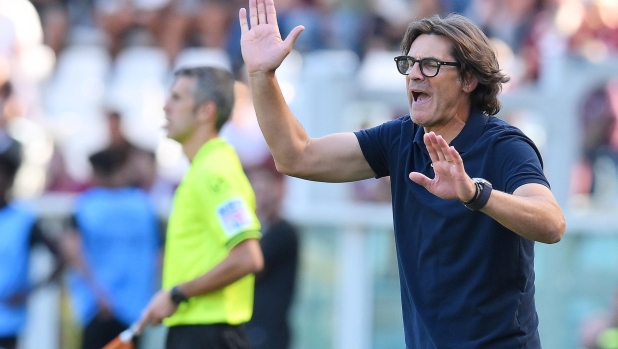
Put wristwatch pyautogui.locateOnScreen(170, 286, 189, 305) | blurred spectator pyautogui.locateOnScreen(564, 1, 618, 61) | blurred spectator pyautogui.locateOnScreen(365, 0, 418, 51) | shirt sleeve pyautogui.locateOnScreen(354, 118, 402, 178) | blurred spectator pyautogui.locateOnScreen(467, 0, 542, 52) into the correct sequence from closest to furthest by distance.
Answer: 1. shirt sleeve pyautogui.locateOnScreen(354, 118, 402, 178)
2. wristwatch pyautogui.locateOnScreen(170, 286, 189, 305)
3. blurred spectator pyautogui.locateOnScreen(564, 1, 618, 61)
4. blurred spectator pyautogui.locateOnScreen(467, 0, 542, 52)
5. blurred spectator pyautogui.locateOnScreen(365, 0, 418, 51)

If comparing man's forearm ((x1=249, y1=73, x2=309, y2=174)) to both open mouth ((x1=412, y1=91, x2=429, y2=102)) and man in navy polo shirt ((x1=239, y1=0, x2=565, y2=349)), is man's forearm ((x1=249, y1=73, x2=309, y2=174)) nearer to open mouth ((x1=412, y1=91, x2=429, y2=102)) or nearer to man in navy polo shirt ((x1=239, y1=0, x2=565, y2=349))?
man in navy polo shirt ((x1=239, y1=0, x2=565, y2=349))

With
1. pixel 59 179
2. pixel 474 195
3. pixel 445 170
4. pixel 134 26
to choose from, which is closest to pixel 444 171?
pixel 445 170

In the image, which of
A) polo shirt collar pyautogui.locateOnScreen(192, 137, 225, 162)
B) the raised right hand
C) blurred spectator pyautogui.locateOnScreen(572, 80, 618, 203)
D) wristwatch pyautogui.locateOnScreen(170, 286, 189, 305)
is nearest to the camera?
the raised right hand

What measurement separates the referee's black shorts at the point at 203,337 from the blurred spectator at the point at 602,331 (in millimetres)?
3526

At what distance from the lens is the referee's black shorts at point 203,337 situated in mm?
4820

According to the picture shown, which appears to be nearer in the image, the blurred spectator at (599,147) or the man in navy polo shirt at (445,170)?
the man in navy polo shirt at (445,170)

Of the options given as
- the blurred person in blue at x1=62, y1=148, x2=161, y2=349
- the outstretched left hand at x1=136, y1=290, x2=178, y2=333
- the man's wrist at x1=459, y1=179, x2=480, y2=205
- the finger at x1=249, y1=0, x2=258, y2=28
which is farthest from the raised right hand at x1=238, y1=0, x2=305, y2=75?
the blurred person in blue at x1=62, y1=148, x2=161, y2=349

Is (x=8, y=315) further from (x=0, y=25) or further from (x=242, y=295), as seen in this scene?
(x=0, y=25)

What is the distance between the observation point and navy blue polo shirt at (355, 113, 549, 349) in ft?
11.0

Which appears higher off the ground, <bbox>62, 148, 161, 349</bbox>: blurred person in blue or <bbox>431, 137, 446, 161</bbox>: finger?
<bbox>431, 137, 446, 161</bbox>: finger

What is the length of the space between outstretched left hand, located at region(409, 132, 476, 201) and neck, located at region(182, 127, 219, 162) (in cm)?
225

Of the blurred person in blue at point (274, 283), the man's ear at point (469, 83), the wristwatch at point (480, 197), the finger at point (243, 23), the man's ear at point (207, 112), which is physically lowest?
the blurred person in blue at point (274, 283)

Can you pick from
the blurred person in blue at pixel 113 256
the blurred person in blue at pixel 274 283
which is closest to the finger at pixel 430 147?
the blurred person in blue at pixel 274 283

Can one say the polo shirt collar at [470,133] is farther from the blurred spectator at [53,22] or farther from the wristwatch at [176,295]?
the blurred spectator at [53,22]
